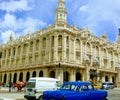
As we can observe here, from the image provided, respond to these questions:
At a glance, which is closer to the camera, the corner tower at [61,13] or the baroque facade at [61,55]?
the baroque facade at [61,55]

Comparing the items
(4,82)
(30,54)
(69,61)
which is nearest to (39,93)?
(69,61)

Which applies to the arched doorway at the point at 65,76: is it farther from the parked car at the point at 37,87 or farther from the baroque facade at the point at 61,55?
the parked car at the point at 37,87

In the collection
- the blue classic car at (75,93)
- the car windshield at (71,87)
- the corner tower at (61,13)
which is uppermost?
the corner tower at (61,13)

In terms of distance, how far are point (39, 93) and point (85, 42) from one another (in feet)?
117

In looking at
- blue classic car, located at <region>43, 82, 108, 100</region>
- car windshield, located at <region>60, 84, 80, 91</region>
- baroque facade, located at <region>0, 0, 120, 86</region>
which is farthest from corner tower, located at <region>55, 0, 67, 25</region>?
car windshield, located at <region>60, 84, 80, 91</region>

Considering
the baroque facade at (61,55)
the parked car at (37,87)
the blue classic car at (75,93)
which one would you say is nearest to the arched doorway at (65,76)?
the baroque facade at (61,55)

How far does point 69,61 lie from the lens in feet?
154

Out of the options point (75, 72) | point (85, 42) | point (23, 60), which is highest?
point (85, 42)

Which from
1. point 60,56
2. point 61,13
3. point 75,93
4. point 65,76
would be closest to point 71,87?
A: point 75,93

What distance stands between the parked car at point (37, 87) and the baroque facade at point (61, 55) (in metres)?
22.5

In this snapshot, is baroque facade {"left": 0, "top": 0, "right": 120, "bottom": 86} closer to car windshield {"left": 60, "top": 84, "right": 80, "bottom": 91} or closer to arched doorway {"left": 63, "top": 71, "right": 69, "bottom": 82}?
arched doorway {"left": 63, "top": 71, "right": 69, "bottom": 82}

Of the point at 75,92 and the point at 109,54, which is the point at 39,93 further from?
the point at 109,54

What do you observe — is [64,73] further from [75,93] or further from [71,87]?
[75,93]

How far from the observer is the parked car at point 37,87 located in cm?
1916
